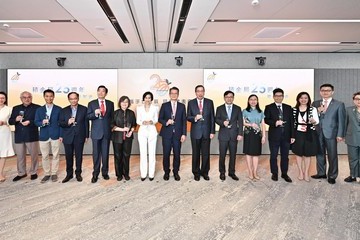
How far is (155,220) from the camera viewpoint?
9.87 feet

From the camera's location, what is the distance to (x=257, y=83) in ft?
22.0

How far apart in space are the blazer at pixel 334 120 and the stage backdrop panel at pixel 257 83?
7.43 feet

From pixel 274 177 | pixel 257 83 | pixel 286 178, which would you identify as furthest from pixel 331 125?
pixel 257 83

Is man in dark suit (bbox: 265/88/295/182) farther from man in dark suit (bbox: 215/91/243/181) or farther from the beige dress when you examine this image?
the beige dress

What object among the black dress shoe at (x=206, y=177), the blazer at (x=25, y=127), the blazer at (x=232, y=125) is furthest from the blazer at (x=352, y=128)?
the blazer at (x=25, y=127)

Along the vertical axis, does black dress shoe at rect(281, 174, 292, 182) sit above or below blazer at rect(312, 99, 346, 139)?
below

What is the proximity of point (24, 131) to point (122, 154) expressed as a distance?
1813 mm

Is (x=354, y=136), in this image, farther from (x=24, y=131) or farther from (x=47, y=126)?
(x=24, y=131)

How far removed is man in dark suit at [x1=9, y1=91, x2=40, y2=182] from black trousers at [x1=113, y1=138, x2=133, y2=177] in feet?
5.09

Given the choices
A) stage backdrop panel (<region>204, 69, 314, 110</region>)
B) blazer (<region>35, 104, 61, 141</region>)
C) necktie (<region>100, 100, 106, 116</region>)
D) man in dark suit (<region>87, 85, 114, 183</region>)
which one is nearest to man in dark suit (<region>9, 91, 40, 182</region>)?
blazer (<region>35, 104, 61, 141</region>)

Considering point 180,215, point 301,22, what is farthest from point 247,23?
point 180,215

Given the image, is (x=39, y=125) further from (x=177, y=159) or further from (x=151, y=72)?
(x=151, y=72)

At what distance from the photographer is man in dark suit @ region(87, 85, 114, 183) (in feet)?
14.1

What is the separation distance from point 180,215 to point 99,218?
1.00m
